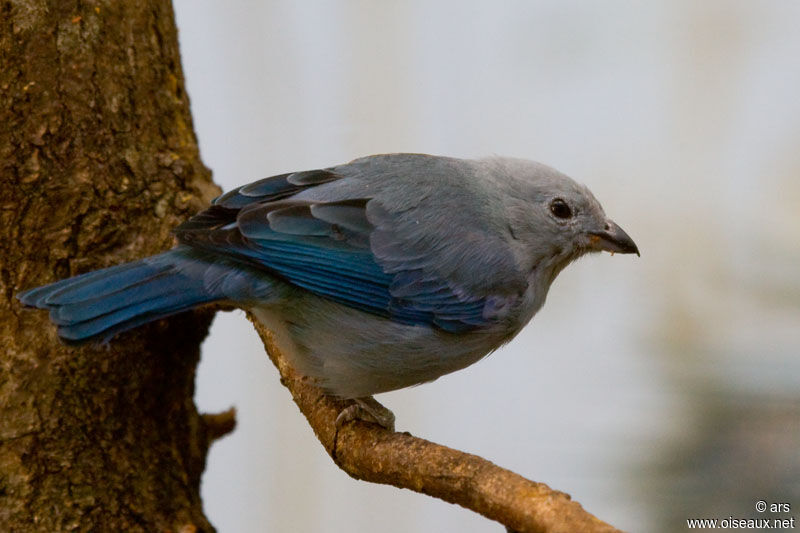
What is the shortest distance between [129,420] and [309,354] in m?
0.68

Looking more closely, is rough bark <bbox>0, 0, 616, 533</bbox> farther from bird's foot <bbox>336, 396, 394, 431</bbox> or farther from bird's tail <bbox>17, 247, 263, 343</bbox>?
bird's tail <bbox>17, 247, 263, 343</bbox>

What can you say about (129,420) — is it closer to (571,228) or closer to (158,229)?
(158,229)

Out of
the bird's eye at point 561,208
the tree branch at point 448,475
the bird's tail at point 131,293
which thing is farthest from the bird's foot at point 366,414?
the bird's eye at point 561,208

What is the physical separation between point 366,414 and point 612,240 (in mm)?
1250

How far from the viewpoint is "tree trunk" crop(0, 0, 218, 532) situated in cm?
304

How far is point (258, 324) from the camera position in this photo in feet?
12.6

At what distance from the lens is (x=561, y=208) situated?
12.4 feet

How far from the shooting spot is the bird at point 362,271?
3064mm

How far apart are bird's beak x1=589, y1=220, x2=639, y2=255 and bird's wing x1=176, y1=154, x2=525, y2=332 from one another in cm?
44

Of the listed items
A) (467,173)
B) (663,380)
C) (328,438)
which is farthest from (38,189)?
(663,380)

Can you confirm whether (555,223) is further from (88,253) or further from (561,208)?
(88,253)

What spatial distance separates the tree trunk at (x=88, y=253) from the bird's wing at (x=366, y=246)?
404mm

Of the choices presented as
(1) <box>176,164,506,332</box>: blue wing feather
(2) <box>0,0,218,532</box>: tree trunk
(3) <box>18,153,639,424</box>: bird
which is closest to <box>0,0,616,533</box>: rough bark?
(2) <box>0,0,218,532</box>: tree trunk

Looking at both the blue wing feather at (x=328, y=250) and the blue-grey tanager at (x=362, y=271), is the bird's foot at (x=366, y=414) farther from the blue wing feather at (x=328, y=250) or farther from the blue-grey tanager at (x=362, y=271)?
the blue wing feather at (x=328, y=250)
